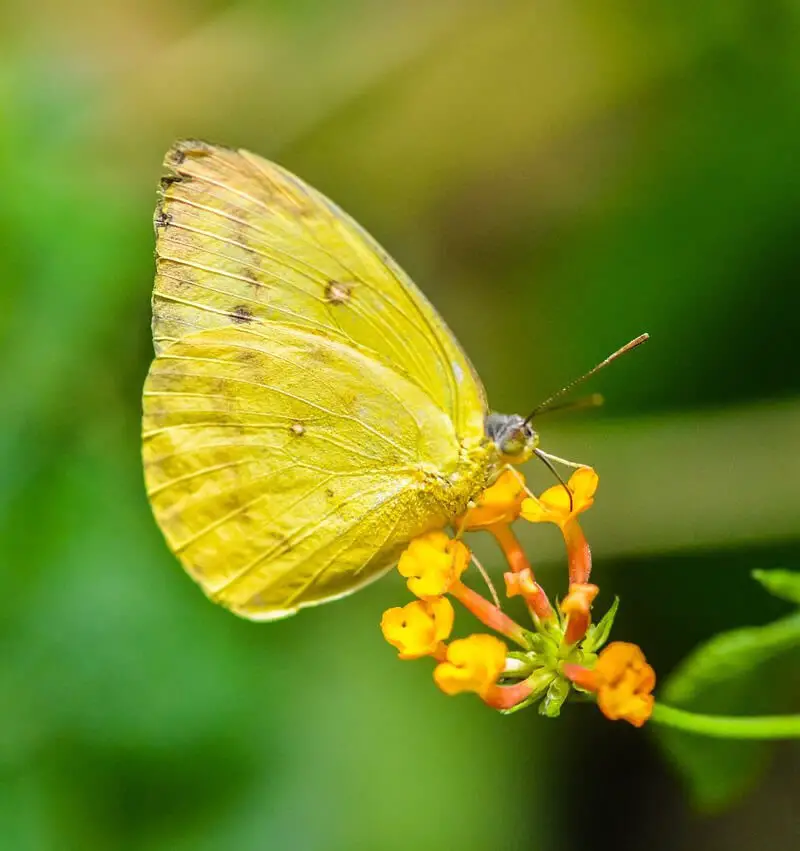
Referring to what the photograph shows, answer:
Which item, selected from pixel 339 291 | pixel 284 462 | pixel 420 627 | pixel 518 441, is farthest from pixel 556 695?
pixel 339 291

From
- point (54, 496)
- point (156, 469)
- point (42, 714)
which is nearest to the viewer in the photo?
point (156, 469)

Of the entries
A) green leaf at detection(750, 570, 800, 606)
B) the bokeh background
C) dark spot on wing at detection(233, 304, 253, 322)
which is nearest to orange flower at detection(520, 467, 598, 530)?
green leaf at detection(750, 570, 800, 606)

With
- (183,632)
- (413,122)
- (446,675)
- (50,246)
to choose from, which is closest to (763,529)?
(446,675)

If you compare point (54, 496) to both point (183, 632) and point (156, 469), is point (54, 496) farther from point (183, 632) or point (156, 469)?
point (156, 469)

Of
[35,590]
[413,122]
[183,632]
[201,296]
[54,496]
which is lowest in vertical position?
[183,632]

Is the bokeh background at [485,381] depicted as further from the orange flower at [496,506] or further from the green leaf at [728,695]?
Result: the orange flower at [496,506]

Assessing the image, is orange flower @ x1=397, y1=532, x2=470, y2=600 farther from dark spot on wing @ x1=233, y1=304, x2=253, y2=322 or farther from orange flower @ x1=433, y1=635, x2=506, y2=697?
dark spot on wing @ x1=233, y1=304, x2=253, y2=322

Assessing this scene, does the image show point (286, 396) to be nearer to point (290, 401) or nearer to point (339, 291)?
point (290, 401)
